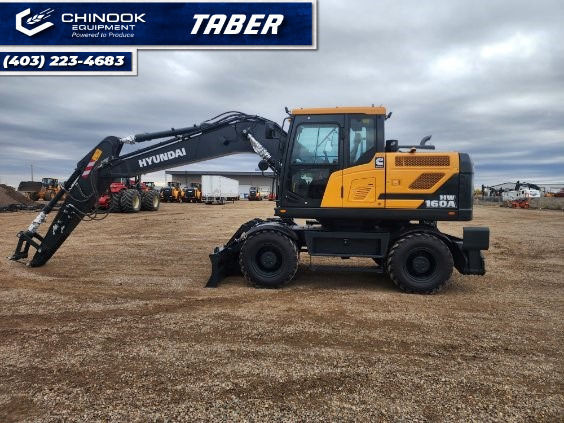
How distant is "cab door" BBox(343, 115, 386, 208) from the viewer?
7.19 metres

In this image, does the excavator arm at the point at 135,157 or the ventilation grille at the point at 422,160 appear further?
the excavator arm at the point at 135,157

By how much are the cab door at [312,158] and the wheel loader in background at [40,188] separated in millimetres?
34066

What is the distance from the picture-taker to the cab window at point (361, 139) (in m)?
7.24

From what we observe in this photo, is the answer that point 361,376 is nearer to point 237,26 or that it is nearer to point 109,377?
point 109,377

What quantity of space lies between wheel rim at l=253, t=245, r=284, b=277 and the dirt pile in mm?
24578

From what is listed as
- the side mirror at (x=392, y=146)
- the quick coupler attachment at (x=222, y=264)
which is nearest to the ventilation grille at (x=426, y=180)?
the side mirror at (x=392, y=146)

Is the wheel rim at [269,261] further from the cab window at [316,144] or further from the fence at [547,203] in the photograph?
the fence at [547,203]

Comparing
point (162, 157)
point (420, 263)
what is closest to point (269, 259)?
point (420, 263)

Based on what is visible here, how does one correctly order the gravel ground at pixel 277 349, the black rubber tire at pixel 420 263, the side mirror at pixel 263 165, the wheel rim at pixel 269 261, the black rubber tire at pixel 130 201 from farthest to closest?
the black rubber tire at pixel 130 201 → the side mirror at pixel 263 165 → the wheel rim at pixel 269 261 → the black rubber tire at pixel 420 263 → the gravel ground at pixel 277 349

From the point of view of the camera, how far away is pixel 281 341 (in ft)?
15.7

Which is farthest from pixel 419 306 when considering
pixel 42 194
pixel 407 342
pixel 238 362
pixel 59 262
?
pixel 42 194

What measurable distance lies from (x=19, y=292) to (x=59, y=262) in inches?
123

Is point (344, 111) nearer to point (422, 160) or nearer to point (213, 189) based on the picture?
point (422, 160)

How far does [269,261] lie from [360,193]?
2.10 m
